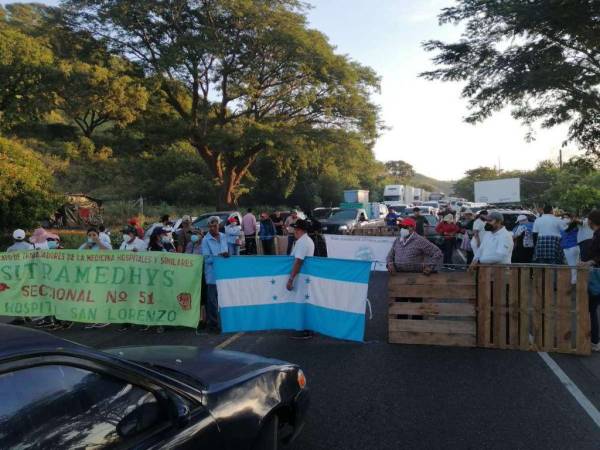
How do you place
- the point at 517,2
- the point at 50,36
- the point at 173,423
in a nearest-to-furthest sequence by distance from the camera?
1. the point at 173,423
2. the point at 517,2
3. the point at 50,36

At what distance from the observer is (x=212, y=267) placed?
7.54 meters

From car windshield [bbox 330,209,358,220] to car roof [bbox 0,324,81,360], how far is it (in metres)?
20.4

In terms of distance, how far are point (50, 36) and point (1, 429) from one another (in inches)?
1250

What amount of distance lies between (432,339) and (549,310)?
1.46 metres

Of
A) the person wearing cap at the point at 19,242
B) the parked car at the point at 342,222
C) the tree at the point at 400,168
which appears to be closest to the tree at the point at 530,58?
the parked car at the point at 342,222

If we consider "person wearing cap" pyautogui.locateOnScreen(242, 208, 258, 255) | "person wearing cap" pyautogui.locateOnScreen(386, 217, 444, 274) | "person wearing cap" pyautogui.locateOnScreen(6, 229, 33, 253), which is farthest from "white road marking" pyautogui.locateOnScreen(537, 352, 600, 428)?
"person wearing cap" pyautogui.locateOnScreen(242, 208, 258, 255)

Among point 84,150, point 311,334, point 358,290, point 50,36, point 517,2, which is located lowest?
point 311,334

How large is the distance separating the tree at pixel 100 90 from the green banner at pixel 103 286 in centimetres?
2193

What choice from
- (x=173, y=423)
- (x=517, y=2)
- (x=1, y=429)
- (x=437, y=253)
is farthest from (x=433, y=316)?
(x=517, y=2)

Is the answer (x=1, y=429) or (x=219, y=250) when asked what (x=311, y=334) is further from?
(x=1, y=429)

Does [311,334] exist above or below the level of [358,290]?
below

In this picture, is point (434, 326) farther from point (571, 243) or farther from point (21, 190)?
point (21, 190)

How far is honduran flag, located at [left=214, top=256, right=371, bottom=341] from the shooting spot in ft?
22.1

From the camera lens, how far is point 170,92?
105 feet
